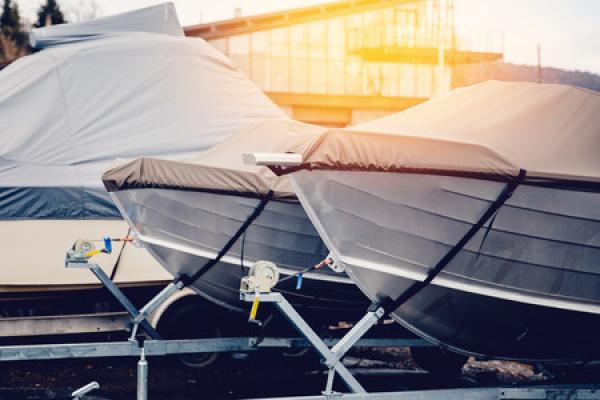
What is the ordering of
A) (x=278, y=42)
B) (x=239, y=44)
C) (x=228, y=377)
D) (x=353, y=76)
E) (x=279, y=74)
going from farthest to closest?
1. (x=353, y=76)
2. (x=279, y=74)
3. (x=278, y=42)
4. (x=239, y=44)
5. (x=228, y=377)

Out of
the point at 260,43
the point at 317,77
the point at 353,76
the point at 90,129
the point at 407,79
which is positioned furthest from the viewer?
the point at 407,79

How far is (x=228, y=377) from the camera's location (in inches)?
321

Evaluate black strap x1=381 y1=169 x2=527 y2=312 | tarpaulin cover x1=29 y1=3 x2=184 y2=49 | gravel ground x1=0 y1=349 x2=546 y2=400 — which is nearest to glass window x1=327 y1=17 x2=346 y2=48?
tarpaulin cover x1=29 y1=3 x2=184 y2=49

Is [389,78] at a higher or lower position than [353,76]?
lower

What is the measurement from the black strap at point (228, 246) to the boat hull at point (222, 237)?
0.03 metres

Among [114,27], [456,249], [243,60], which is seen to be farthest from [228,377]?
[243,60]

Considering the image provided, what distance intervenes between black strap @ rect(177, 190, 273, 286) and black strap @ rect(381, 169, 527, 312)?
1.47 metres

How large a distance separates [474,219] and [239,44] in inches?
1194

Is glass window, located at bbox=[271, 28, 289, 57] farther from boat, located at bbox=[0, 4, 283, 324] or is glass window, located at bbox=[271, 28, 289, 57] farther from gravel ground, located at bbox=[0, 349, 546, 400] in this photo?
gravel ground, located at bbox=[0, 349, 546, 400]

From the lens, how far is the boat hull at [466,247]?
17.6 feet

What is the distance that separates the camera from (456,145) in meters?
5.20

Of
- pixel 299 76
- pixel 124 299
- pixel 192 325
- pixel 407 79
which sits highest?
pixel 299 76

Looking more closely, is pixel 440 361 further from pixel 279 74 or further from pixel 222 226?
pixel 279 74

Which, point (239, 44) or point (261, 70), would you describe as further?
point (261, 70)
